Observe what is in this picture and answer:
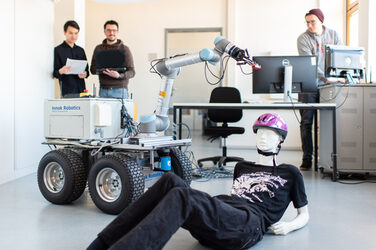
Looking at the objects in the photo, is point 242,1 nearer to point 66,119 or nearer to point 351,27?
point 351,27

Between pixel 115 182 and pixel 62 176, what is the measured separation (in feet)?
1.74

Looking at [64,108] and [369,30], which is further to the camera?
[369,30]

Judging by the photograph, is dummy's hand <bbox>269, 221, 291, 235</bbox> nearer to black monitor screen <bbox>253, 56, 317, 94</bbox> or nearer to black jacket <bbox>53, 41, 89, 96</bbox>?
black monitor screen <bbox>253, 56, 317, 94</bbox>

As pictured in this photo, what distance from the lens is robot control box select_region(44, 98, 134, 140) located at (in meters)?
2.66

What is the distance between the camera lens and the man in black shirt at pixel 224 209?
1323 millimetres

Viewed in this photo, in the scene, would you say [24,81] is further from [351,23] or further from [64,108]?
[351,23]

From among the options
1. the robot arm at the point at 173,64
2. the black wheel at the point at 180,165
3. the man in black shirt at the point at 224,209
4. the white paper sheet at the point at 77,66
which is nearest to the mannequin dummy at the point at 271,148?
the man in black shirt at the point at 224,209

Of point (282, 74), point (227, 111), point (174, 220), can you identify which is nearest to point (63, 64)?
point (227, 111)

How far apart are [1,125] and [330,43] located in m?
3.48

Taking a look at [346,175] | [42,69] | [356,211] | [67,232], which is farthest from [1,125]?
[346,175]

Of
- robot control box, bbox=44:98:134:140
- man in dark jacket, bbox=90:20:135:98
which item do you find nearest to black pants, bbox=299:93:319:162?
man in dark jacket, bbox=90:20:135:98

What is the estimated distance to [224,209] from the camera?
1.54m

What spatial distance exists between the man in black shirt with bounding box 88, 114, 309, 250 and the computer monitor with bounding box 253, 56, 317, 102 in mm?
1842

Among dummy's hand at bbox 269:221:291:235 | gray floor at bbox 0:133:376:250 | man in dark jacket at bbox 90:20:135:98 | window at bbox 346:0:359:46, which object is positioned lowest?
gray floor at bbox 0:133:376:250
